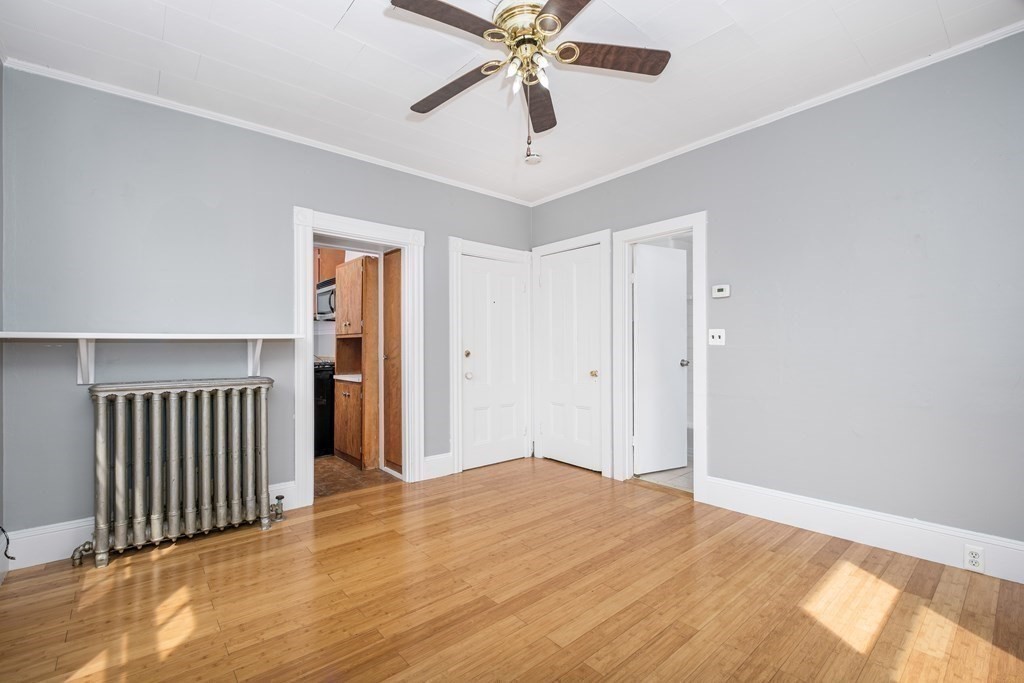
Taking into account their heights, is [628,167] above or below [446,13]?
above

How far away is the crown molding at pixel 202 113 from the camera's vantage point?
2484mm

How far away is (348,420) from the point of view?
4840mm

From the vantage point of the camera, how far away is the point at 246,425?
2889 mm

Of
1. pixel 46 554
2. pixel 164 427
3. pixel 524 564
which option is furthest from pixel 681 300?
pixel 46 554

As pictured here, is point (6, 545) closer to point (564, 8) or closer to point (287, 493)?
point (287, 493)

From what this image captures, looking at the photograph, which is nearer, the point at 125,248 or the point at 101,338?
the point at 101,338

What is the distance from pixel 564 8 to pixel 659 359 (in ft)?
10.3

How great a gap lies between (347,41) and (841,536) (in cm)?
398

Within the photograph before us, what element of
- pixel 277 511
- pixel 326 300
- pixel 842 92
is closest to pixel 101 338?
pixel 277 511

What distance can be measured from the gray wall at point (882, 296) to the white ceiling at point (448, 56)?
28cm

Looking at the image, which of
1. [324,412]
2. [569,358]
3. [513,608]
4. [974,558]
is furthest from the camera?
[324,412]

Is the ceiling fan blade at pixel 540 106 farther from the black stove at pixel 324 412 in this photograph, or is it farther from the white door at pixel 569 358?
the black stove at pixel 324 412

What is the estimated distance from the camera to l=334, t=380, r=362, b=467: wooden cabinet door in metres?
4.66

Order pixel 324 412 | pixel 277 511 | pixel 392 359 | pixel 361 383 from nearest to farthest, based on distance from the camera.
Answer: pixel 277 511 < pixel 392 359 < pixel 361 383 < pixel 324 412
